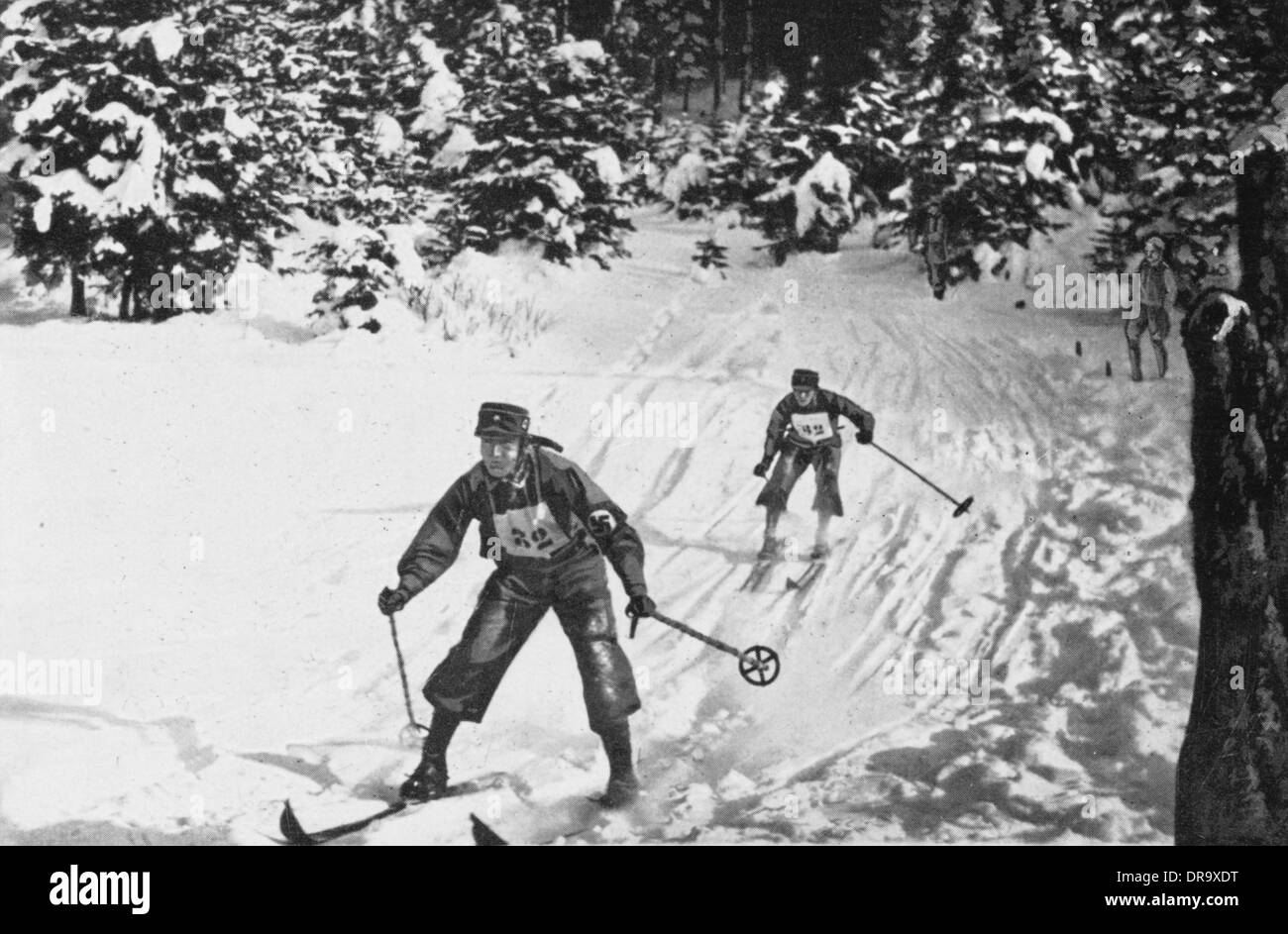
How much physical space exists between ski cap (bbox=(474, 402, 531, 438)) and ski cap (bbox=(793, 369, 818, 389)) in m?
1.72

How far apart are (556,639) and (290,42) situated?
4.79 metres

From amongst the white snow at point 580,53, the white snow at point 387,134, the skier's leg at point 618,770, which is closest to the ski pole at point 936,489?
the skier's leg at point 618,770

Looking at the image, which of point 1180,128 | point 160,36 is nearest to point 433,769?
point 1180,128

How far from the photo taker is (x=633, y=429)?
23.3ft

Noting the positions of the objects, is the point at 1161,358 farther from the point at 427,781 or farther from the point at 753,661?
the point at 427,781

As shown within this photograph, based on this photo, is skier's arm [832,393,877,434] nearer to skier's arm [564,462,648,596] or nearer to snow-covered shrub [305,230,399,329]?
skier's arm [564,462,648,596]

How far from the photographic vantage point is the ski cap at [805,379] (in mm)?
7121

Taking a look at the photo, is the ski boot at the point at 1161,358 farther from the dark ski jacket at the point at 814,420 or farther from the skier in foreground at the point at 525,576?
the skier in foreground at the point at 525,576

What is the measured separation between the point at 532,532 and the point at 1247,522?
3462 millimetres

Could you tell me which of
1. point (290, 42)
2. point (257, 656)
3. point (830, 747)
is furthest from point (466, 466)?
point (290, 42)

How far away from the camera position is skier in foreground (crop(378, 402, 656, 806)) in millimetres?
6191

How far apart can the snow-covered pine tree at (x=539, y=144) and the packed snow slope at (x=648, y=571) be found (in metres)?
0.46

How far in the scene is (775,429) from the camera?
704 cm

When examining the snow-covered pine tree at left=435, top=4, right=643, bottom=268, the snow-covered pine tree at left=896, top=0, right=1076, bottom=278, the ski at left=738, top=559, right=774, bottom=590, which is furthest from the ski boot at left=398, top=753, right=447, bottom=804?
the snow-covered pine tree at left=896, top=0, right=1076, bottom=278
